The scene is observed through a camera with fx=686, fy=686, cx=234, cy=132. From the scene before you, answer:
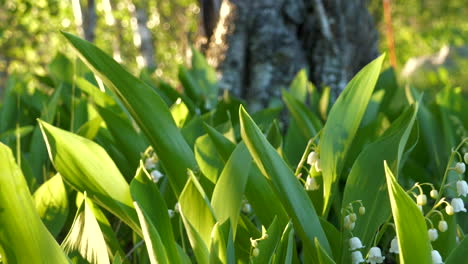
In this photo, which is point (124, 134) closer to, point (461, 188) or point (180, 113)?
point (180, 113)

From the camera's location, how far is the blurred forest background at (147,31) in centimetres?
612

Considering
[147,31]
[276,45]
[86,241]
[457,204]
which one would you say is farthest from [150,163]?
[147,31]

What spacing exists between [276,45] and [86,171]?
5.82 feet

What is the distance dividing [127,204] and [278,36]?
179 centimetres

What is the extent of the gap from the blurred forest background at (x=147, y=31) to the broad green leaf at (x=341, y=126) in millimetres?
1950

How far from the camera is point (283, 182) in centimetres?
108

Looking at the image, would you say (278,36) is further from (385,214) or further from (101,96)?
(385,214)

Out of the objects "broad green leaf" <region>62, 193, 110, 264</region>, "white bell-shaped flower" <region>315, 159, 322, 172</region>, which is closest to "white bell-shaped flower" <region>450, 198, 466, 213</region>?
"white bell-shaped flower" <region>315, 159, 322, 172</region>

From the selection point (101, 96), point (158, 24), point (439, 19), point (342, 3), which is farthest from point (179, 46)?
point (101, 96)

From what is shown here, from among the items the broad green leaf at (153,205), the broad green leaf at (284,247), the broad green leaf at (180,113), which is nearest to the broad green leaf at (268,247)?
the broad green leaf at (284,247)

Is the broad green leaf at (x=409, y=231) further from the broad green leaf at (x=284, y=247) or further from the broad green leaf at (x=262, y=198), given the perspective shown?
the broad green leaf at (x=262, y=198)

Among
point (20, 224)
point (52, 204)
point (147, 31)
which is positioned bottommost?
point (147, 31)

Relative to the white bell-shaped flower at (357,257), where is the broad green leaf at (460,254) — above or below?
above

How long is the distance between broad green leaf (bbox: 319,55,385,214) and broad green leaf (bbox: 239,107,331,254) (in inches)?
5.5
